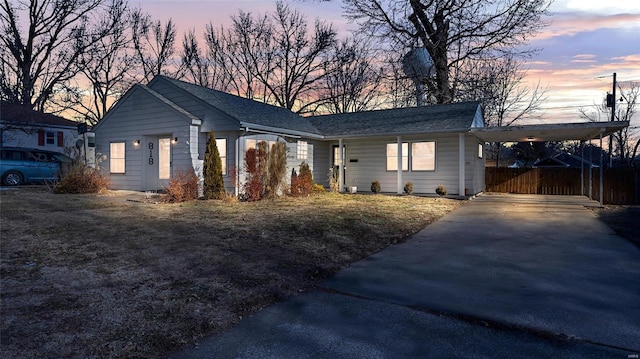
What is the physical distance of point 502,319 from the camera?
3170mm

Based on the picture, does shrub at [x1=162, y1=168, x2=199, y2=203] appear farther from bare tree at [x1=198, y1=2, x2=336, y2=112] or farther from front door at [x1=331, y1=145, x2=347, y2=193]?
bare tree at [x1=198, y1=2, x2=336, y2=112]

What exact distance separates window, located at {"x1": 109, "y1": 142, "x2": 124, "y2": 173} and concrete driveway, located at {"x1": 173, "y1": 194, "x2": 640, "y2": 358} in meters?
12.9

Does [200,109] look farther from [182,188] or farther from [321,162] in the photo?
[321,162]

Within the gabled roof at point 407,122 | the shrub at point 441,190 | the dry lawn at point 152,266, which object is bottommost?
the dry lawn at point 152,266

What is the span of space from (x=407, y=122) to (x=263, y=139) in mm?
6378

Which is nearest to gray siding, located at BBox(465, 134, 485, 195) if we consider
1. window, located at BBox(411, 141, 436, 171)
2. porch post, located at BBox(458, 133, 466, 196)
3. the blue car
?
porch post, located at BBox(458, 133, 466, 196)

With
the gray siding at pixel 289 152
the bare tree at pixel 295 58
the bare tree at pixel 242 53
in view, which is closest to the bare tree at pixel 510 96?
the bare tree at pixel 295 58

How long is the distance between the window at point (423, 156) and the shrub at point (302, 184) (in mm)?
4794

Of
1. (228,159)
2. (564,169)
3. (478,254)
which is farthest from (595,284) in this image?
(564,169)

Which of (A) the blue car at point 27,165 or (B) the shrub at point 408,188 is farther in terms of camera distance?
(A) the blue car at point 27,165

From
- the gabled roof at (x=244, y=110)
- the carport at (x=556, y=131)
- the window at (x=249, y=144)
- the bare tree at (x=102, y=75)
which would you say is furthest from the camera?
the bare tree at (x=102, y=75)

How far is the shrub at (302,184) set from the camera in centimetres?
1302

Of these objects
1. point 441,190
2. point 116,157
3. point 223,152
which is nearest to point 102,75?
point 116,157

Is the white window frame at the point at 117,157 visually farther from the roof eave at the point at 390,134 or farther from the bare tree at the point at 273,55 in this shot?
the bare tree at the point at 273,55
